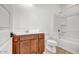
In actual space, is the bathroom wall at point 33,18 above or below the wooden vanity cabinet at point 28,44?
above

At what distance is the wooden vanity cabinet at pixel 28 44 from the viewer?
115 centimetres

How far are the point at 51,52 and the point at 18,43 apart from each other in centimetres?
37

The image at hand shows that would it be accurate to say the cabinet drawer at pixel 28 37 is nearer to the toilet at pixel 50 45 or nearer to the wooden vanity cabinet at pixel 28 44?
the wooden vanity cabinet at pixel 28 44

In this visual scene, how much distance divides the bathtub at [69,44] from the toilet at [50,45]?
67 millimetres

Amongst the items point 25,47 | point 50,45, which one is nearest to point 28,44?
point 25,47

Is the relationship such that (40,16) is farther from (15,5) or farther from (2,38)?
(2,38)

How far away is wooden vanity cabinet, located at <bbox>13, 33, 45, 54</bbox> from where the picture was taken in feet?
3.78

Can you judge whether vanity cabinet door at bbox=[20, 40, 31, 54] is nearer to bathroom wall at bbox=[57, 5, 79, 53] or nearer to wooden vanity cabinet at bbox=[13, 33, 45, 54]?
Answer: wooden vanity cabinet at bbox=[13, 33, 45, 54]

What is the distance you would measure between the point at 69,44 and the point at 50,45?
0.21m

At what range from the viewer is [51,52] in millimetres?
1203

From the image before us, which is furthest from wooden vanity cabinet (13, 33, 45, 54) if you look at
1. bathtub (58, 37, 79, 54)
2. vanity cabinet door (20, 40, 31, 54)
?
bathtub (58, 37, 79, 54)

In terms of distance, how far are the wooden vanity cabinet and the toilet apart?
1.8 inches

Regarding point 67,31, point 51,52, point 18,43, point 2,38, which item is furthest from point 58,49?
point 2,38

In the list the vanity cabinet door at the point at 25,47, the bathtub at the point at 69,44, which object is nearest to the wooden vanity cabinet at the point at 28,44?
the vanity cabinet door at the point at 25,47
